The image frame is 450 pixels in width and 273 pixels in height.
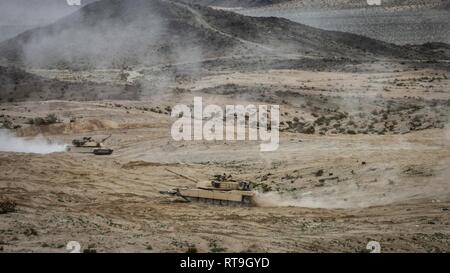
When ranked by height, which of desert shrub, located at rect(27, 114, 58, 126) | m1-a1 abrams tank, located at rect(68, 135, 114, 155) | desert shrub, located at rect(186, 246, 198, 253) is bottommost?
desert shrub, located at rect(186, 246, 198, 253)

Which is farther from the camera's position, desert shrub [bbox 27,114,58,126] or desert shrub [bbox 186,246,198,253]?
desert shrub [bbox 27,114,58,126]

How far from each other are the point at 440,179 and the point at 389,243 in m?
4.17

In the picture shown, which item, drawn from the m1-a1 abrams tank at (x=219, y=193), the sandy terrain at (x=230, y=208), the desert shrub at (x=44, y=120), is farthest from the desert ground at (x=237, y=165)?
the m1-a1 abrams tank at (x=219, y=193)

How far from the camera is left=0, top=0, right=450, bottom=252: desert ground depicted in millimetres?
12703

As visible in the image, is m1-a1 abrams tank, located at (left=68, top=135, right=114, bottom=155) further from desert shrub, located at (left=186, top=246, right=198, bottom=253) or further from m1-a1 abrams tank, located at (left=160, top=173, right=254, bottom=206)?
desert shrub, located at (left=186, top=246, right=198, bottom=253)

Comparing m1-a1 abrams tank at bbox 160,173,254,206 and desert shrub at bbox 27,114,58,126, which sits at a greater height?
desert shrub at bbox 27,114,58,126

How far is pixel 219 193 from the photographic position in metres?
16.0

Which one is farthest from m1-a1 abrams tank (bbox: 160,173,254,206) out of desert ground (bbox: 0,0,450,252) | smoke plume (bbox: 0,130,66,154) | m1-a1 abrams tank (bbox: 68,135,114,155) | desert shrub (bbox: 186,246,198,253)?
smoke plume (bbox: 0,130,66,154)

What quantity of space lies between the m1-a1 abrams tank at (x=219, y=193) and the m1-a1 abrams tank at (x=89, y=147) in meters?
5.77

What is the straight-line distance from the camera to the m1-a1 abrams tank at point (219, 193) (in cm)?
1580

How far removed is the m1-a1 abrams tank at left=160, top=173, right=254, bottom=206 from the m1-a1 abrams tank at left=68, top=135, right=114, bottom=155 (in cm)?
577

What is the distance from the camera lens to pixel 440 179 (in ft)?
50.9

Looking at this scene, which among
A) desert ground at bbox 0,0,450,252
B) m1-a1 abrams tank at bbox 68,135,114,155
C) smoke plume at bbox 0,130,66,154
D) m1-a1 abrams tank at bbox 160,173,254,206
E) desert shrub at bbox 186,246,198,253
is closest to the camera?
desert shrub at bbox 186,246,198,253
